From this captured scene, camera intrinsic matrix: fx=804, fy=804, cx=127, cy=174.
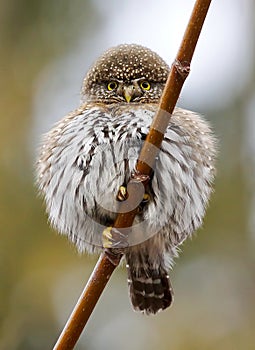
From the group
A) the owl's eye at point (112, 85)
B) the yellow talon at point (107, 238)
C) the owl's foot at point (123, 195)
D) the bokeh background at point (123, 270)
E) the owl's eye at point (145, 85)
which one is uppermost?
the owl's eye at point (145, 85)

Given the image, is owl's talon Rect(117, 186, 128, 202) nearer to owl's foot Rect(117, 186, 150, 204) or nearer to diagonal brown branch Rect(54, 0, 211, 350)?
owl's foot Rect(117, 186, 150, 204)

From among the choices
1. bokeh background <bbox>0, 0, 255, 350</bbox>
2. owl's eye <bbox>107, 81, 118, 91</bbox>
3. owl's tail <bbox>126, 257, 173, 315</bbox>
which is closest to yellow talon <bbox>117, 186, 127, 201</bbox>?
owl's eye <bbox>107, 81, 118, 91</bbox>

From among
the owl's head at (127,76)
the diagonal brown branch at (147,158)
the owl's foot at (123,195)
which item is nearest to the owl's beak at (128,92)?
the owl's head at (127,76)

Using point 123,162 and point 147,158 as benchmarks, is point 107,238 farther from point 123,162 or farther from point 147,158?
point 147,158

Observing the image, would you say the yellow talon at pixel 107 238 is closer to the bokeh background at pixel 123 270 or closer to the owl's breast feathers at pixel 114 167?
the owl's breast feathers at pixel 114 167

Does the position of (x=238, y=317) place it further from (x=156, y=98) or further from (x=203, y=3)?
(x=203, y=3)

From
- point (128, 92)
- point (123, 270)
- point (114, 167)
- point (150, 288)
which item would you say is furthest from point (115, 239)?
point (123, 270)
